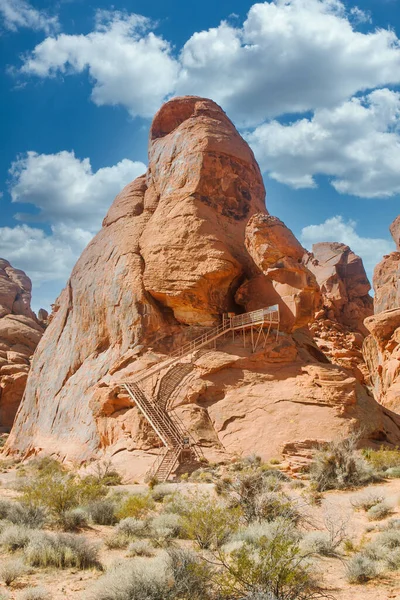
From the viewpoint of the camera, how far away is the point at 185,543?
10.6 meters

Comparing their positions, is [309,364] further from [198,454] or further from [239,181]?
[239,181]

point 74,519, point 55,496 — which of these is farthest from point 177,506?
point 55,496

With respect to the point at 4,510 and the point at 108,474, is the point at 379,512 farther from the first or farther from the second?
the point at 108,474

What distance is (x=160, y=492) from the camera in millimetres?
15664

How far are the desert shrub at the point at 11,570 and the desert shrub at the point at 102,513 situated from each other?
406 cm

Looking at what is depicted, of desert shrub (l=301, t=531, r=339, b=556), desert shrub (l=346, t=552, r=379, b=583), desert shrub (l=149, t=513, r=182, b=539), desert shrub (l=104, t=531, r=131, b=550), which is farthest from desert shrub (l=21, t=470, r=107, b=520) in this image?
desert shrub (l=346, t=552, r=379, b=583)

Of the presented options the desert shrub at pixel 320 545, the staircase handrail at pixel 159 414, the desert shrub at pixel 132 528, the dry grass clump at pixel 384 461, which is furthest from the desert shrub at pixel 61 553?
the dry grass clump at pixel 384 461

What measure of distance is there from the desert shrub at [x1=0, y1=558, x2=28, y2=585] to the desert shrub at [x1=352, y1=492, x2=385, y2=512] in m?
8.21

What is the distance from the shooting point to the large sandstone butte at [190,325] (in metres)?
21.2

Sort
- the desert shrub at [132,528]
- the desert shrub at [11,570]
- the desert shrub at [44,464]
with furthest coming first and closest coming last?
the desert shrub at [44,464], the desert shrub at [132,528], the desert shrub at [11,570]

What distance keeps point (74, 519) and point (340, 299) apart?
46410 mm

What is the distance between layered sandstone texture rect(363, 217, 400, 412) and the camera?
2995 cm

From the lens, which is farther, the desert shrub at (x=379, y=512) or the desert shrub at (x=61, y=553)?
the desert shrub at (x=379, y=512)

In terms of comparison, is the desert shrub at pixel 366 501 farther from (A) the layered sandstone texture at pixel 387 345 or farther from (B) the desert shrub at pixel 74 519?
(A) the layered sandstone texture at pixel 387 345
